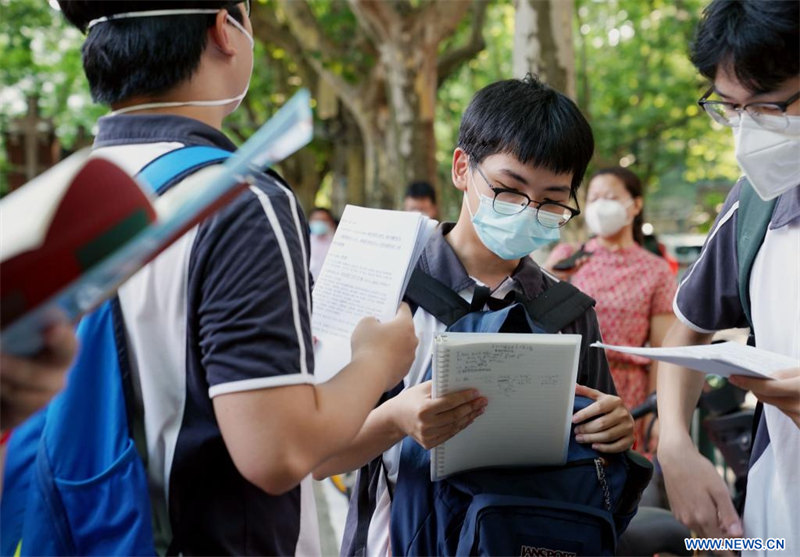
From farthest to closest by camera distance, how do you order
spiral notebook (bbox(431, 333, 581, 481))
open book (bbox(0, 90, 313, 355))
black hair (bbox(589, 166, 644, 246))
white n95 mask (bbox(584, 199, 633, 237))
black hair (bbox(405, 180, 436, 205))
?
black hair (bbox(405, 180, 436, 205)) → black hair (bbox(589, 166, 644, 246)) → white n95 mask (bbox(584, 199, 633, 237)) → spiral notebook (bbox(431, 333, 581, 481)) → open book (bbox(0, 90, 313, 355))

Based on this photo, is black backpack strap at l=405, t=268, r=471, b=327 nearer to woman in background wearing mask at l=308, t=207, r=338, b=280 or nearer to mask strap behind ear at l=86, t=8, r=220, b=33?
mask strap behind ear at l=86, t=8, r=220, b=33

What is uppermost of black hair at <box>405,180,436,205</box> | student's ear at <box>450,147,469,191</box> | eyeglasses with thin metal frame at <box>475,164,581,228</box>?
student's ear at <box>450,147,469,191</box>

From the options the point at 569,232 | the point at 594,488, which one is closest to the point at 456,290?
the point at 594,488

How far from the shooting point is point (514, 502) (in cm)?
184

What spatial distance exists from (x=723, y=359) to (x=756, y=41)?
0.79 meters

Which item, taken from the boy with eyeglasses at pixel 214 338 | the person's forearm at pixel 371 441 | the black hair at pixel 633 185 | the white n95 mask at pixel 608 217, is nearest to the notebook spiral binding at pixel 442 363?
the boy with eyeglasses at pixel 214 338

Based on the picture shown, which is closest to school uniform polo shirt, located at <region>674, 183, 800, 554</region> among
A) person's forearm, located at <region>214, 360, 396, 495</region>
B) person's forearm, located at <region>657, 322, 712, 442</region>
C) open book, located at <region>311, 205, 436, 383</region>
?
person's forearm, located at <region>657, 322, 712, 442</region>

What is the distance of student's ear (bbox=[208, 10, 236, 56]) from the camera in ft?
5.16

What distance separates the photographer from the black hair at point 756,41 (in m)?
1.91

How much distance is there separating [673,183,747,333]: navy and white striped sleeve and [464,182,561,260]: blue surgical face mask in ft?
1.32

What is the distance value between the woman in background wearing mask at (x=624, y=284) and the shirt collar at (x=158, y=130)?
3070mm

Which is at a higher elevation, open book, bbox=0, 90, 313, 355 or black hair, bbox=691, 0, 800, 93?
black hair, bbox=691, 0, 800, 93

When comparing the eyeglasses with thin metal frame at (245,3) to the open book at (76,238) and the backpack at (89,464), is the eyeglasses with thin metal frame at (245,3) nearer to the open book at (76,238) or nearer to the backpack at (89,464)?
the backpack at (89,464)

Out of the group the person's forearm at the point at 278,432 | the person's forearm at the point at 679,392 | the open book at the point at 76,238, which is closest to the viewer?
the open book at the point at 76,238
